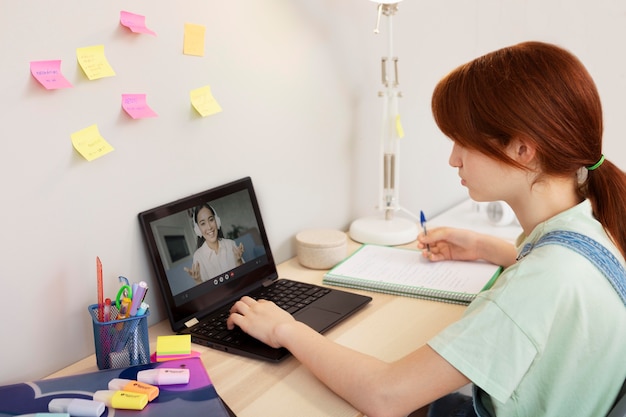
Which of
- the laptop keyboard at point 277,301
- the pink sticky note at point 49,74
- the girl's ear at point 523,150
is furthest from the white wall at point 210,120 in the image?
the girl's ear at point 523,150

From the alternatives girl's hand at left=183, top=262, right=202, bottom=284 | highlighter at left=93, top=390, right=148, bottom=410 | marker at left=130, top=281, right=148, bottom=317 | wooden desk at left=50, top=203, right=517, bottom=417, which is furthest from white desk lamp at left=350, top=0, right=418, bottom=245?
highlighter at left=93, top=390, right=148, bottom=410

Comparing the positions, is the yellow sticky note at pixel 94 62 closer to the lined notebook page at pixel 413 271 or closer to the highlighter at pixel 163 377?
the highlighter at pixel 163 377

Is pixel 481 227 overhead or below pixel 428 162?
below

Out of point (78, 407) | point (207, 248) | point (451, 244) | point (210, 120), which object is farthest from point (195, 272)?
point (451, 244)

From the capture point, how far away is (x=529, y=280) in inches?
32.9

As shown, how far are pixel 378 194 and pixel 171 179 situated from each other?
730mm

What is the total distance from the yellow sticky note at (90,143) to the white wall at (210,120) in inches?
0.5

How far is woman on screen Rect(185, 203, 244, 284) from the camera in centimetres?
119

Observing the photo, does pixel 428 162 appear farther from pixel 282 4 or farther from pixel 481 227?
pixel 282 4

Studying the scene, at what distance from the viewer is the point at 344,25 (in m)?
1.54

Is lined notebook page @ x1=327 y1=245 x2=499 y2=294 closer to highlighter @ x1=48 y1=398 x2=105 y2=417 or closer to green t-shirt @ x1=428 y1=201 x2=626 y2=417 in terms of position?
green t-shirt @ x1=428 y1=201 x2=626 y2=417

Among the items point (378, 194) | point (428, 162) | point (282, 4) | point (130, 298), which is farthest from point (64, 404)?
point (428, 162)

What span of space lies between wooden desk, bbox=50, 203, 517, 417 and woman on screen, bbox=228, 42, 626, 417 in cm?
3

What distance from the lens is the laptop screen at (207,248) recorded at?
1.12 m
